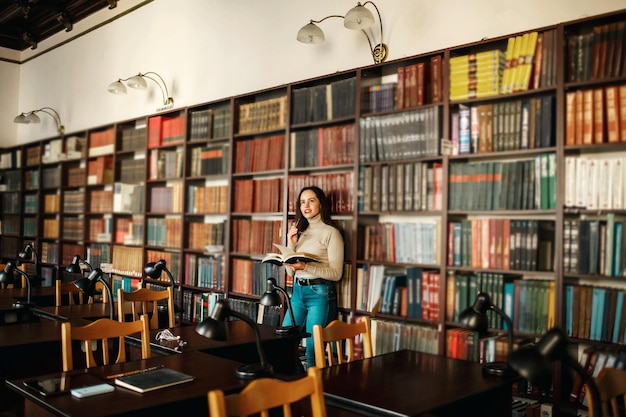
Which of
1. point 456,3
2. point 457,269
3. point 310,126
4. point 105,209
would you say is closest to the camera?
point 457,269

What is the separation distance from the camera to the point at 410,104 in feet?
13.4

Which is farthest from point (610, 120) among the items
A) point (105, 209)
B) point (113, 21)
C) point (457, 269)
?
point (113, 21)

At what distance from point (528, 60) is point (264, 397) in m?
2.75

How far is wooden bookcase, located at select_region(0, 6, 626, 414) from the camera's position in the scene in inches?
129

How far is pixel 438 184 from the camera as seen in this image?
12.8 ft

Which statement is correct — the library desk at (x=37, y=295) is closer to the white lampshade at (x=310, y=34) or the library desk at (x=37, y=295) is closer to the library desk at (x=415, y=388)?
the white lampshade at (x=310, y=34)

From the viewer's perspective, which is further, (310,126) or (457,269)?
(310,126)

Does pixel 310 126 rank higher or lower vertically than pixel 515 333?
higher

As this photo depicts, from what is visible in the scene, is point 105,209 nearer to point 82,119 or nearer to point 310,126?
point 82,119

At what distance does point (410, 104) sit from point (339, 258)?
123 centimetres

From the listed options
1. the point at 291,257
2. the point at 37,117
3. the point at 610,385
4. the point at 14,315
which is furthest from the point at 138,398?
the point at 37,117

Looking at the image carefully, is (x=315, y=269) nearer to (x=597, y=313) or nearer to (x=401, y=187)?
(x=401, y=187)

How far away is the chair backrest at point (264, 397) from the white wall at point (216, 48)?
2.87m

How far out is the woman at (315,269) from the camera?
167 inches
